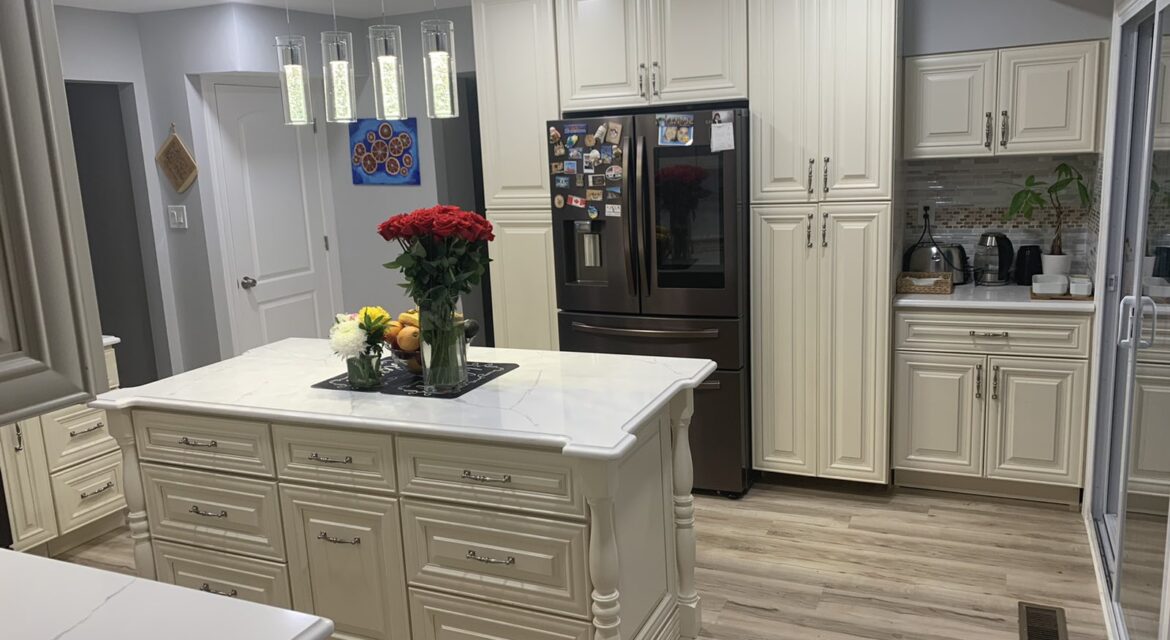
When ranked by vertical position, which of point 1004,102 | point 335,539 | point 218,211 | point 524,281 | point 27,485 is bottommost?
point 27,485

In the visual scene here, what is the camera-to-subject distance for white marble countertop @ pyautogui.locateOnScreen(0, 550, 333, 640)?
127 cm

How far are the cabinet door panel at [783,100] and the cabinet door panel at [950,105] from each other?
0.52 metres

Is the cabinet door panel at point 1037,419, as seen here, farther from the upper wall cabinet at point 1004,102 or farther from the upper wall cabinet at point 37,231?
the upper wall cabinet at point 37,231

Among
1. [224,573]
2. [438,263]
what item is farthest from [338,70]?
[224,573]

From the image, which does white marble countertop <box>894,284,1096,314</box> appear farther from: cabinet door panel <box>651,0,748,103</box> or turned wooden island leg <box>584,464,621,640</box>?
turned wooden island leg <box>584,464,621,640</box>

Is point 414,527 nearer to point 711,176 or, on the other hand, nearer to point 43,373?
point 43,373

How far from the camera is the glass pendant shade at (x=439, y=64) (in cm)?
247

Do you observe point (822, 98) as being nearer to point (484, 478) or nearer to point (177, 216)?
point (484, 478)

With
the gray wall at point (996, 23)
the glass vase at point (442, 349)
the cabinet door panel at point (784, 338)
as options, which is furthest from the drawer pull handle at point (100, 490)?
the gray wall at point (996, 23)

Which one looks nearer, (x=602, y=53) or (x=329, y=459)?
(x=329, y=459)

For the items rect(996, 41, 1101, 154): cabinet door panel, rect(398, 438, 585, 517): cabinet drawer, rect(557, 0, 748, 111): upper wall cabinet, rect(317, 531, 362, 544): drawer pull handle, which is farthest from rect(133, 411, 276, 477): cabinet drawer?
rect(996, 41, 1101, 154): cabinet door panel

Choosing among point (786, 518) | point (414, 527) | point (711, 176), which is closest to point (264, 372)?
point (414, 527)

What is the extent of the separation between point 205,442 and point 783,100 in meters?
2.61

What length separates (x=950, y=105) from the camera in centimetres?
380
